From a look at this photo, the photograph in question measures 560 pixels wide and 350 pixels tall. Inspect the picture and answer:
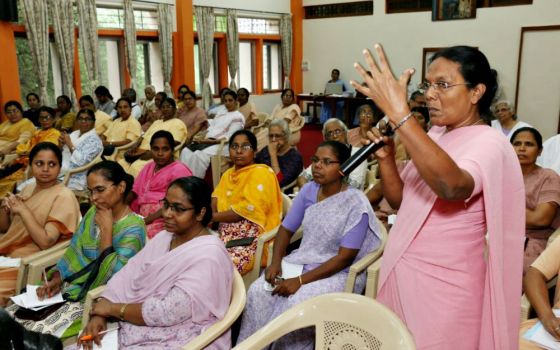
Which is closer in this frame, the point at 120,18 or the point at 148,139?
the point at 148,139

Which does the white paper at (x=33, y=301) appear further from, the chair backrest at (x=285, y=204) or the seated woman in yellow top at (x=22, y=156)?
the seated woman in yellow top at (x=22, y=156)

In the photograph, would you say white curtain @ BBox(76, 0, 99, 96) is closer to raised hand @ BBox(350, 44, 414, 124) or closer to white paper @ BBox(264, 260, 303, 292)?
white paper @ BBox(264, 260, 303, 292)

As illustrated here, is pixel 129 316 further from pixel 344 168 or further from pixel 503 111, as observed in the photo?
pixel 503 111

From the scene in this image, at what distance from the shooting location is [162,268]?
196cm

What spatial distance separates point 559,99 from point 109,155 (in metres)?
7.53

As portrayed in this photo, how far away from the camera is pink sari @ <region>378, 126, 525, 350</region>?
1.25 meters

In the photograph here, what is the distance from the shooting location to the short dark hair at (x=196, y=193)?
2062mm

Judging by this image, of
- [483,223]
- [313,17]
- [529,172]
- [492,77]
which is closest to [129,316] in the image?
[483,223]

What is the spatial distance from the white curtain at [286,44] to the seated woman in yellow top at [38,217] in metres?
9.31

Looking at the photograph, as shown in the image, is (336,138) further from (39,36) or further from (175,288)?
(39,36)

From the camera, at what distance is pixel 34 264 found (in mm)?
2471

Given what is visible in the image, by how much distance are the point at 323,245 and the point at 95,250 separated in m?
1.13

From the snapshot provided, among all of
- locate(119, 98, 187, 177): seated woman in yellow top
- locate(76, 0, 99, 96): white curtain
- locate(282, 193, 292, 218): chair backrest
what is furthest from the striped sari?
locate(76, 0, 99, 96): white curtain

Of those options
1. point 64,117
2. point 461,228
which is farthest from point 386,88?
point 64,117
